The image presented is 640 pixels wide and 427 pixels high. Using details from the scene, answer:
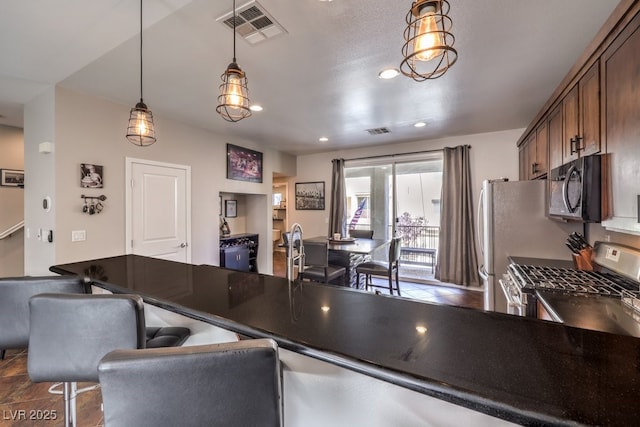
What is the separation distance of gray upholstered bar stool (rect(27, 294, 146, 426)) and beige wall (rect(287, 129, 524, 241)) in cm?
503

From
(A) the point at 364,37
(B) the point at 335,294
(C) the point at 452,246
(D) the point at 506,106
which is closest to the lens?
(B) the point at 335,294

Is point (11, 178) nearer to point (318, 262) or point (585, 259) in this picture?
point (318, 262)

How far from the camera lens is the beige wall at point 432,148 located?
14.5 feet

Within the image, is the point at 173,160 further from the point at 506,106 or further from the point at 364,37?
the point at 506,106

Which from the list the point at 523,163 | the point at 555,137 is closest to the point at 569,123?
the point at 555,137

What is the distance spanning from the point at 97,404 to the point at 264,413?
2088mm

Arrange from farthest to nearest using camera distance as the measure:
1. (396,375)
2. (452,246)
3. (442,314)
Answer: (452,246)
(442,314)
(396,375)

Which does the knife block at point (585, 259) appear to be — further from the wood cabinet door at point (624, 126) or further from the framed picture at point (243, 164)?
the framed picture at point (243, 164)

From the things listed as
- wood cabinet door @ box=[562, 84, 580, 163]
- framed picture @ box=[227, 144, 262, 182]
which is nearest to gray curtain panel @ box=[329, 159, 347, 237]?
framed picture @ box=[227, 144, 262, 182]

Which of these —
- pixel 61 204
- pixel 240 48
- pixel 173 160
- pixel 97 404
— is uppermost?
pixel 240 48

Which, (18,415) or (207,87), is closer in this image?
(18,415)

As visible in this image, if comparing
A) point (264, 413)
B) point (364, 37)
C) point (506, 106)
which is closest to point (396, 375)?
point (264, 413)

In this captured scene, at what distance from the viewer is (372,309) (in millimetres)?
998

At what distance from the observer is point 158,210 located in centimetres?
362
